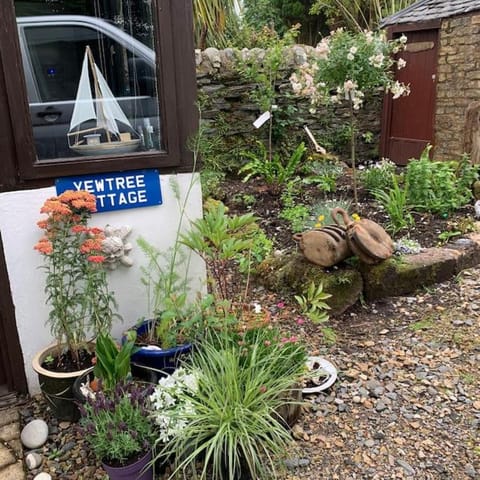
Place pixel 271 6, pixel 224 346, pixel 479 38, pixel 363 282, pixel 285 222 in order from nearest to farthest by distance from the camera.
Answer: pixel 224 346, pixel 363 282, pixel 285 222, pixel 479 38, pixel 271 6

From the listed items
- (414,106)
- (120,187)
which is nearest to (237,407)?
(120,187)

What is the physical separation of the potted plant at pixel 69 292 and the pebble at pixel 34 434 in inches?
3.7

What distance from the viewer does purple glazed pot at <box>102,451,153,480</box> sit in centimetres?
182

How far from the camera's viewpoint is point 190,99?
247cm

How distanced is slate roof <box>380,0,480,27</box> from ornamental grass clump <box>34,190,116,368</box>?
6.22 m

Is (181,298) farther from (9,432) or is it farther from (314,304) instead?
(9,432)

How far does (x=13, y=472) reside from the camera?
2.06 metres

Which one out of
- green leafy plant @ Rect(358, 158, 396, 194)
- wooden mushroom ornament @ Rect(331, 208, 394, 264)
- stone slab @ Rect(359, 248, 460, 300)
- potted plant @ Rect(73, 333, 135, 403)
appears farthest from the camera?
green leafy plant @ Rect(358, 158, 396, 194)

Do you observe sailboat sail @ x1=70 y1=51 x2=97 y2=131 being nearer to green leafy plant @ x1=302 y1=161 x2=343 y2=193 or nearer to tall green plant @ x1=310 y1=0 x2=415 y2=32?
green leafy plant @ x1=302 y1=161 x2=343 y2=193

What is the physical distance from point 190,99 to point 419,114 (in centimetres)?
602

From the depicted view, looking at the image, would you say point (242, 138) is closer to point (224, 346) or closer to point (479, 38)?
point (479, 38)

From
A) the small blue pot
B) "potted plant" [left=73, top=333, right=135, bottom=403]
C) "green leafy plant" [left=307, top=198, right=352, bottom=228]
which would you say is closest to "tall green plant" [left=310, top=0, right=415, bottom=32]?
"green leafy plant" [left=307, top=198, right=352, bottom=228]

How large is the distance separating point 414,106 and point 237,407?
22.5 feet

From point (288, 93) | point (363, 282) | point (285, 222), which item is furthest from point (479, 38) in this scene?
point (363, 282)
